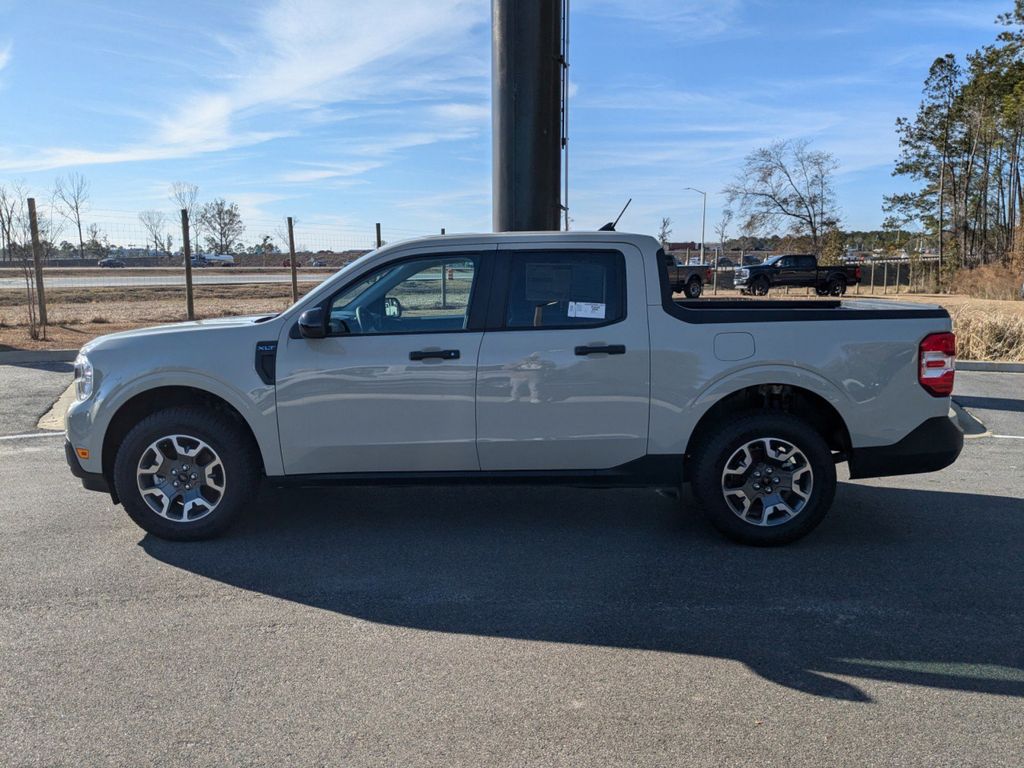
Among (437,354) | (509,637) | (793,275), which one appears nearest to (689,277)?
(793,275)

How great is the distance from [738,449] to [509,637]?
6.35 feet

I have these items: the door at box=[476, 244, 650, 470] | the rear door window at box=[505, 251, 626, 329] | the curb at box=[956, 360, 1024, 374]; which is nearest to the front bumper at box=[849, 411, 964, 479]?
the door at box=[476, 244, 650, 470]

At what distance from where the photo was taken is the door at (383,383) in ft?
17.0

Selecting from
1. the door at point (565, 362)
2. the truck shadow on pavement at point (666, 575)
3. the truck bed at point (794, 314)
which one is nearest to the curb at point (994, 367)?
the truck shadow on pavement at point (666, 575)

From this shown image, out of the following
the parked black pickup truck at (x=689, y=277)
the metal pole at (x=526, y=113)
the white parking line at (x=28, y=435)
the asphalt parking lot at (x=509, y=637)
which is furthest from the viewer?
the parked black pickup truck at (x=689, y=277)

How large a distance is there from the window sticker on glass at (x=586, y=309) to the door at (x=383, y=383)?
59cm

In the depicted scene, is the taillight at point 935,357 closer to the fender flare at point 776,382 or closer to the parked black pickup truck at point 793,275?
the fender flare at point 776,382

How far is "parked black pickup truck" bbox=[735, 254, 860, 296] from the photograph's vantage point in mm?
37750

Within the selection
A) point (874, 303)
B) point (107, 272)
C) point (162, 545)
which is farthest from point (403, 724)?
point (107, 272)

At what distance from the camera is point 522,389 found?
203 inches

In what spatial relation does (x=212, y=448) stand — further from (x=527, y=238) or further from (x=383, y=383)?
(x=527, y=238)

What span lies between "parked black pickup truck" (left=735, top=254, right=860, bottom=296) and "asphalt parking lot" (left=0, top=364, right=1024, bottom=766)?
32888mm

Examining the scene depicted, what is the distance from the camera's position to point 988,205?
171 ft

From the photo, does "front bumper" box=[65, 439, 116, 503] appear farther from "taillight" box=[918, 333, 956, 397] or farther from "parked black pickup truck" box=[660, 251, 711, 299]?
"parked black pickup truck" box=[660, 251, 711, 299]
